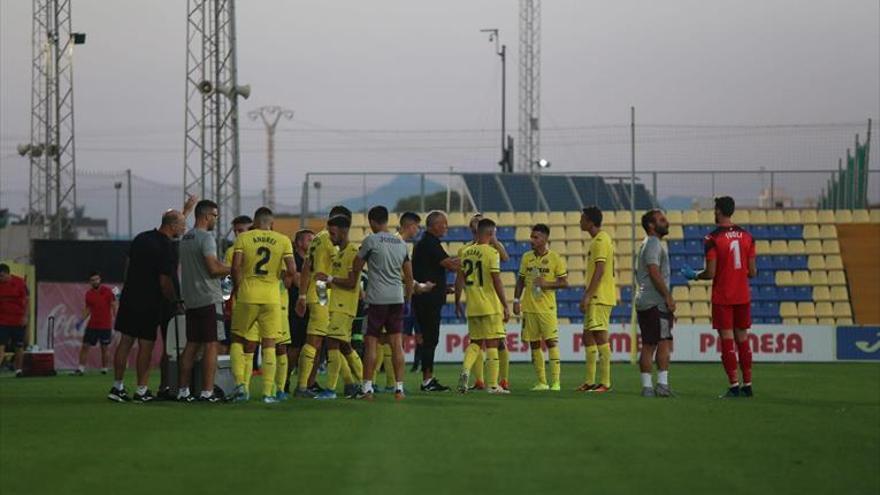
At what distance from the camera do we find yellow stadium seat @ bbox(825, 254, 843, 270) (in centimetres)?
3925

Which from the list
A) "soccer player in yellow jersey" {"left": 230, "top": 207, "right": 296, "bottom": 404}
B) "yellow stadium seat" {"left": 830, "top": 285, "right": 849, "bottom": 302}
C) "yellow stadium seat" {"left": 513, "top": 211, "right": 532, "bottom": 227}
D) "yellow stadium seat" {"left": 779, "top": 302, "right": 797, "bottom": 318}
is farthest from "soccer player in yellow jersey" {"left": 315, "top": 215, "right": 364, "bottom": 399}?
"yellow stadium seat" {"left": 830, "top": 285, "right": 849, "bottom": 302}

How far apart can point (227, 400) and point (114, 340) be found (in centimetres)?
1552

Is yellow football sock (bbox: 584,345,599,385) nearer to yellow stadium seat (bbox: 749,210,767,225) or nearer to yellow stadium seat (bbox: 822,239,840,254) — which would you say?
yellow stadium seat (bbox: 749,210,767,225)

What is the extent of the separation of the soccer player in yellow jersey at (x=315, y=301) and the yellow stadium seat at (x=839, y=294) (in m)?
23.9

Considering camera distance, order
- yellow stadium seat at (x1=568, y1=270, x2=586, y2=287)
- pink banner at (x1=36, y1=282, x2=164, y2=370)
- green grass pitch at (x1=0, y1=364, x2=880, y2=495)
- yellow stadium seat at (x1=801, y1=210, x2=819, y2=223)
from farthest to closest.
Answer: yellow stadium seat at (x1=801, y1=210, x2=819, y2=223) → yellow stadium seat at (x1=568, y1=270, x2=586, y2=287) → pink banner at (x1=36, y1=282, x2=164, y2=370) → green grass pitch at (x1=0, y1=364, x2=880, y2=495)

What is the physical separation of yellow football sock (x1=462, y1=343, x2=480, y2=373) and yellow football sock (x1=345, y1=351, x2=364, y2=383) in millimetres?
1260

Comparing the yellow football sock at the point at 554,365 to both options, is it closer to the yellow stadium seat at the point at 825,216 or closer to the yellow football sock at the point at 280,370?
the yellow football sock at the point at 280,370

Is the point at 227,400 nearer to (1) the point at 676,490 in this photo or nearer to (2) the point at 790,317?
(1) the point at 676,490

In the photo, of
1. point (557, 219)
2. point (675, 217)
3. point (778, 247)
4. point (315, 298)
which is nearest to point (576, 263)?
point (557, 219)

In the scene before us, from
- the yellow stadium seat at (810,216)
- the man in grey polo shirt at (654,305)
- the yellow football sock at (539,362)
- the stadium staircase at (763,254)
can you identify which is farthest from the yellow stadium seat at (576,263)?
the man in grey polo shirt at (654,305)

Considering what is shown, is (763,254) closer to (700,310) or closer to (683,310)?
(700,310)

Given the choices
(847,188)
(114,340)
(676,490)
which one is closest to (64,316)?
(114,340)

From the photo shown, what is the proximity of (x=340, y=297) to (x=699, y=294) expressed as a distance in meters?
23.0

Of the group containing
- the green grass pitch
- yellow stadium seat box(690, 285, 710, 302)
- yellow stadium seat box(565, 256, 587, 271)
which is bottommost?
the green grass pitch
